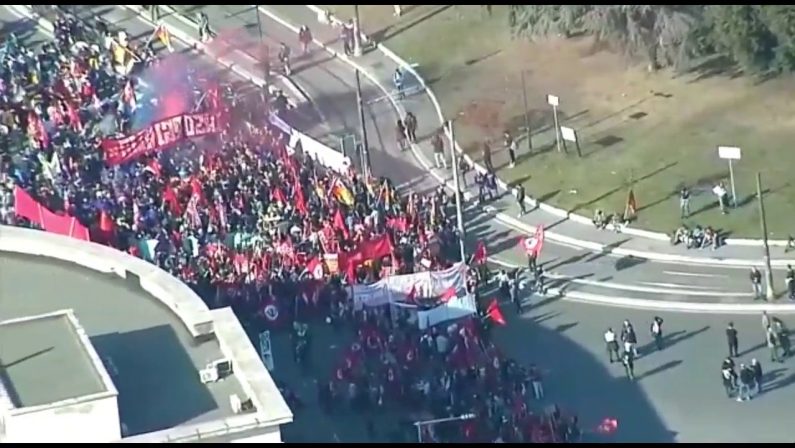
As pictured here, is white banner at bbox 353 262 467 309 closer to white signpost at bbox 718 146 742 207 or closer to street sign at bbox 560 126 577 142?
white signpost at bbox 718 146 742 207

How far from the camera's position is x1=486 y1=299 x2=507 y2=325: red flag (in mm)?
65188

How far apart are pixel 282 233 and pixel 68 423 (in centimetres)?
2007

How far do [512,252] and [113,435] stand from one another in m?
24.7

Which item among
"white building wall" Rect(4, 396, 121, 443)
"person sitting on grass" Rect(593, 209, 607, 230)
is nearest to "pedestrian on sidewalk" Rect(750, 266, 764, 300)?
"person sitting on grass" Rect(593, 209, 607, 230)

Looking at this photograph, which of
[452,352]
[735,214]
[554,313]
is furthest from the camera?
[735,214]

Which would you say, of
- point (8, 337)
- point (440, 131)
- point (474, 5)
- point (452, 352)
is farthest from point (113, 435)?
point (474, 5)

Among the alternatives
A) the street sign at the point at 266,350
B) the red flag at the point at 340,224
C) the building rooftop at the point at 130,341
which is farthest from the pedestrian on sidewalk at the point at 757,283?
the building rooftop at the point at 130,341

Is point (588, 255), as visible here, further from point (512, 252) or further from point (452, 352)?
point (452, 352)

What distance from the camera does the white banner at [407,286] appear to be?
214 ft

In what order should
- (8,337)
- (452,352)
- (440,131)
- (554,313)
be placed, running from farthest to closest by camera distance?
(440,131) → (554,313) → (452,352) → (8,337)

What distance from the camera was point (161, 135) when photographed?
75.1 m

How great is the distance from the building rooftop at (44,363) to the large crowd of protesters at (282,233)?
9430 mm

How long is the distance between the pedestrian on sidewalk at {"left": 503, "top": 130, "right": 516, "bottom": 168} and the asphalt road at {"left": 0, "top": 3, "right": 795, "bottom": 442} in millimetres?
7186

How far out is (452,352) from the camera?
62156 mm
